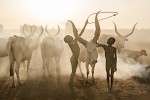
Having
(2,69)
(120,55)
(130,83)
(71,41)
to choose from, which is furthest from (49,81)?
(120,55)

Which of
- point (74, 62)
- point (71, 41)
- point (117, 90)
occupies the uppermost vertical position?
point (71, 41)

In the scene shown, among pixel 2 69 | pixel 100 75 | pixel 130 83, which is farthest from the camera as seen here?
pixel 2 69

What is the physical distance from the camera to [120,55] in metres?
25.4

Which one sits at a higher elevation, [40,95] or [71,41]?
[71,41]

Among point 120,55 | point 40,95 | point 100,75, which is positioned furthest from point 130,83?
point 120,55

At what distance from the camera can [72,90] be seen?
12.9 meters

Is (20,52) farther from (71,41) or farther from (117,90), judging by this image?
(117,90)

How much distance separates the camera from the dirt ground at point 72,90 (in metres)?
11.8

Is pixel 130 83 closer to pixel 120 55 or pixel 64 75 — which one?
pixel 64 75

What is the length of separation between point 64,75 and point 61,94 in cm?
449

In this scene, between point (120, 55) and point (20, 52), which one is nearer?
point (20, 52)

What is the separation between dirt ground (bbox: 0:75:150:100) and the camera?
11.8 meters

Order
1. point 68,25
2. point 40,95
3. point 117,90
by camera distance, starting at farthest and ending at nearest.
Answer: point 68,25 → point 117,90 → point 40,95

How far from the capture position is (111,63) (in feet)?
40.0
